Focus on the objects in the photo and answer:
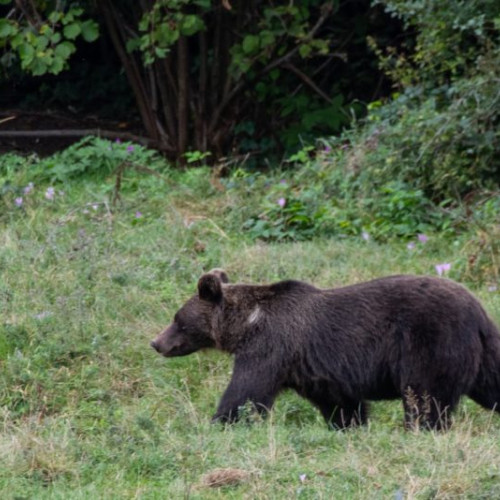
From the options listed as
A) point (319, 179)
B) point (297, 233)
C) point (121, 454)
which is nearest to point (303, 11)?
point (319, 179)

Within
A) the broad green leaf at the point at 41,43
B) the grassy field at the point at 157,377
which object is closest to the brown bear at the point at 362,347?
the grassy field at the point at 157,377

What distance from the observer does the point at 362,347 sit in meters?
6.98

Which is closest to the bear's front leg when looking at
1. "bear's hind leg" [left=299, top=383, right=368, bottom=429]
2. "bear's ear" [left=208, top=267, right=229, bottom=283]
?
"bear's hind leg" [left=299, top=383, right=368, bottom=429]

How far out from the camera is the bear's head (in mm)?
7453

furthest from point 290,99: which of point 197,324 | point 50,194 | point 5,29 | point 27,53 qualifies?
point 197,324

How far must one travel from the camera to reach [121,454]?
19.7 feet

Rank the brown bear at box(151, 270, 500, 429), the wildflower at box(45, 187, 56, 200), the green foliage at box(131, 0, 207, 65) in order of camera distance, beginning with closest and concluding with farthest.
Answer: the brown bear at box(151, 270, 500, 429) < the wildflower at box(45, 187, 56, 200) < the green foliage at box(131, 0, 207, 65)

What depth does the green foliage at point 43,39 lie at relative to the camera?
1259 centimetres

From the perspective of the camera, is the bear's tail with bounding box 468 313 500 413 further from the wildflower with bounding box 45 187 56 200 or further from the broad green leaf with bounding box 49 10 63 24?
the broad green leaf with bounding box 49 10 63 24

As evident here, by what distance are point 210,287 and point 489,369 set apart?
1.76m

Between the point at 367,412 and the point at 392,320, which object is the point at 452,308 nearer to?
the point at 392,320

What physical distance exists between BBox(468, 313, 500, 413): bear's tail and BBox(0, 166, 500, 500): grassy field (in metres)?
0.14

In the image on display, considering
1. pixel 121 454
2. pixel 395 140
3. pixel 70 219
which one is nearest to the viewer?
pixel 121 454

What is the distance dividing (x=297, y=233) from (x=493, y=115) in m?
2.08
